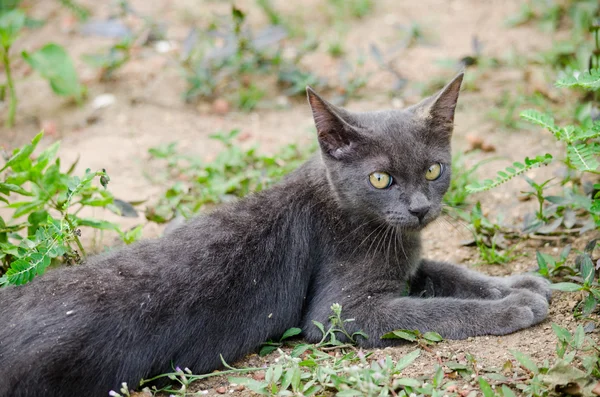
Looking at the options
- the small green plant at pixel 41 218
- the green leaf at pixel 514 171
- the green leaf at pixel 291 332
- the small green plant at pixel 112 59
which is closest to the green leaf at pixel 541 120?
the green leaf at pixel 514 171

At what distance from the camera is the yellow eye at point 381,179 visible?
151 inches

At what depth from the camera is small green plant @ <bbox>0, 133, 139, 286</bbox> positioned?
11.6 feet

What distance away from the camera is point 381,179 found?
3828mm

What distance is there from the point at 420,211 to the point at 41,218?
7.43ft

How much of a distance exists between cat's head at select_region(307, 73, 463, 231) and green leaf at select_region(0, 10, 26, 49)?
3.40 meters

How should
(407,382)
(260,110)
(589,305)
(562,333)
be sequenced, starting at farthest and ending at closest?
1. (260,110)
2. (589,305)
3. (562,333)
4. (407,382)

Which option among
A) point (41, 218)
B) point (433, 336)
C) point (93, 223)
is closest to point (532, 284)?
point (433, 336)

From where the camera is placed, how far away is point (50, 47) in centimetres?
611

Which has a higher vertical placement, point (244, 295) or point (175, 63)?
point (175, 63)

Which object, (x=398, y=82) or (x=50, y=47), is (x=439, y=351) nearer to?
(x=398, y=82)

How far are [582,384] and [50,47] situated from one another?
203 inches

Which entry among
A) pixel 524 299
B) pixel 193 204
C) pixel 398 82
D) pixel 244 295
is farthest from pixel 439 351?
pixel 398 82

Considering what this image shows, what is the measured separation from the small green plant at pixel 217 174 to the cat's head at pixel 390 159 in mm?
1165

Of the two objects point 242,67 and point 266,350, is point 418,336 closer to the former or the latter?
point 266,350
